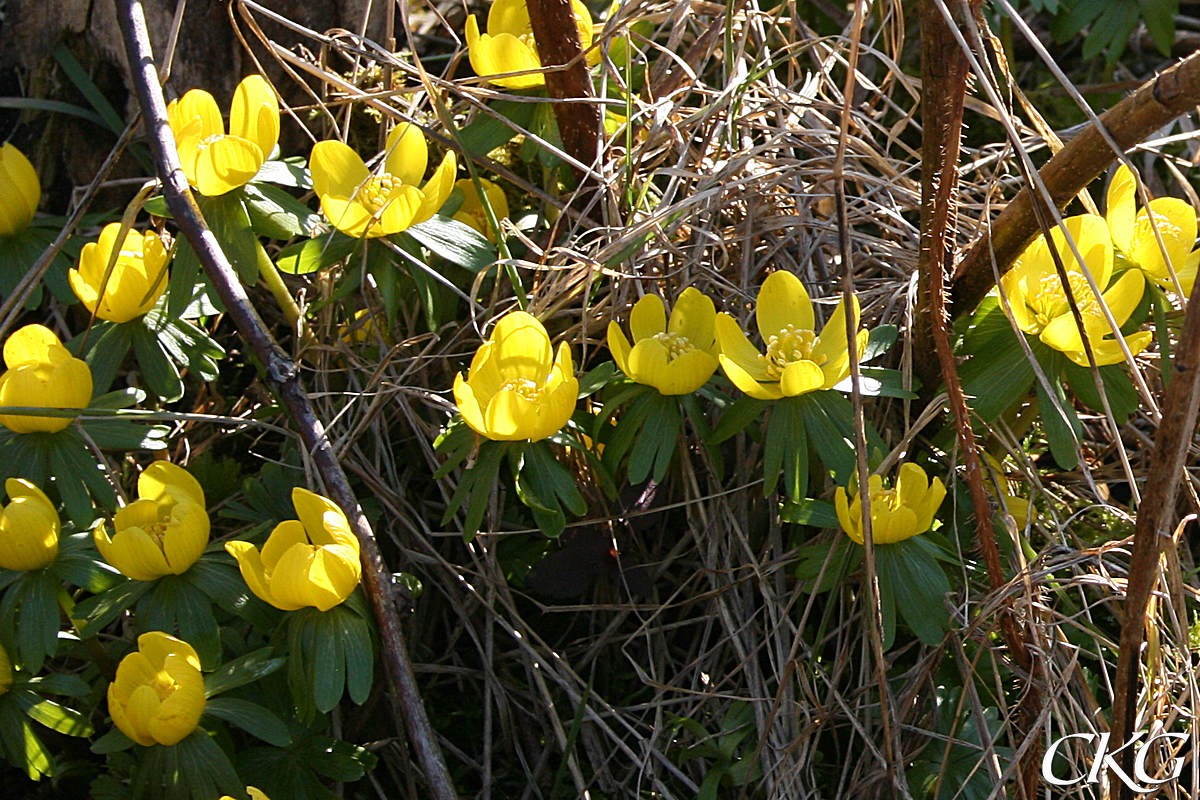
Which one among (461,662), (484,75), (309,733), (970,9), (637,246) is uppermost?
(970,9)

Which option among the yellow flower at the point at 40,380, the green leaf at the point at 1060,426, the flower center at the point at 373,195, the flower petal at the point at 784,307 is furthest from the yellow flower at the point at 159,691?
the green leaf at the point at 1060,426

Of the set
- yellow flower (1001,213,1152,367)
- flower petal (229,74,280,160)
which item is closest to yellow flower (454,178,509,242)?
flower petal (229,74,280,160)

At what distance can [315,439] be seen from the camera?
1334 millimetres

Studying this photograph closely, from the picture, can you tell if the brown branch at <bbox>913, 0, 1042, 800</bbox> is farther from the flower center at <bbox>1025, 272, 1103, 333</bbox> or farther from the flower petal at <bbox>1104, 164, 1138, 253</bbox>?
the flower petal at <bbox>1104, 164, 1138, 253</bbox>

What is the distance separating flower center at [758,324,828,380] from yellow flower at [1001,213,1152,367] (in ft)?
0.80

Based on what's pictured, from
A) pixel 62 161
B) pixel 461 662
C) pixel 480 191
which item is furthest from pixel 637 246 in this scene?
pixel 62 161

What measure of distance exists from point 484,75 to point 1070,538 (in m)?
1.08

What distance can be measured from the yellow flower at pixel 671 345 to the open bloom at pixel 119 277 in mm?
653

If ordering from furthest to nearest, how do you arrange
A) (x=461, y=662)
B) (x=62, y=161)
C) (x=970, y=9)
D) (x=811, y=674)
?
1. (x=62, y=161)
2. (x=461, y=662)
3. (x=811, y=674)
4. (x=970, y=9)

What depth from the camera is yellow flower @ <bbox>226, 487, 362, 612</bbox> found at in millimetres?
1187

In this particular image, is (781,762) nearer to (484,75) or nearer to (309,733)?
(309,733)

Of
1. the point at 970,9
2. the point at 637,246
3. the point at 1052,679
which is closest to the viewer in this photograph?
the point at 970,9

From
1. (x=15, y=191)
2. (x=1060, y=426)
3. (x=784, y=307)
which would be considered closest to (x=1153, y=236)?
(x=1060, y=426)

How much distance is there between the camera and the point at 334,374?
1.77 meters
